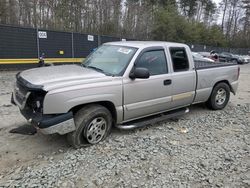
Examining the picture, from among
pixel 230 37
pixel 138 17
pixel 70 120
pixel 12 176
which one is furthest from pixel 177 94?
pixel 230 37

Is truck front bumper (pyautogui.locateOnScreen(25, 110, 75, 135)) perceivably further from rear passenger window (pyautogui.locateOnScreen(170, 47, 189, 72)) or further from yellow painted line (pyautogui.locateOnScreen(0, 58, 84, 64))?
yellow painted line (pyautogui.locateOnScreen(0, 58, 84, 64))

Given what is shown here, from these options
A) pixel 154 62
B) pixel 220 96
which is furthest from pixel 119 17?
pixel 154 62

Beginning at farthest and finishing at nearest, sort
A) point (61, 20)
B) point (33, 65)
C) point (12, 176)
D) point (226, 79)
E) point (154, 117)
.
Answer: point (61, 20) → point (33, 65) → point (226, 79) → point (154, 117) → point (12, 176)

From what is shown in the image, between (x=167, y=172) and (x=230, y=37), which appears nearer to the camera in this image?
(x=167, y=172)

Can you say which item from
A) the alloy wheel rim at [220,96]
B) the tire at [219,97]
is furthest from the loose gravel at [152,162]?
the alloy wheel rim at [220,96]

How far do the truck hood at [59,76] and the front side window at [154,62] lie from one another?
880 mm

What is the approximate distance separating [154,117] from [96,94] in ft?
5.64

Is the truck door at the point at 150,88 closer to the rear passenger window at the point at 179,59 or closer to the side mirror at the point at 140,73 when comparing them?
the side mirror at the point at 140,73

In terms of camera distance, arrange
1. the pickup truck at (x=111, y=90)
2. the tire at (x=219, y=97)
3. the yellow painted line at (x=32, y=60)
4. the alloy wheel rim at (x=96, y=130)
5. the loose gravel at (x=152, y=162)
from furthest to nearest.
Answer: the yellow painted line at (x=32, y=60)
the tire at (x=219, y=97)
the alloy wheel rim at (x=96, y=130)
the pickup truck at (x=111, y=90)
the loose gravel at (x=152, y=162)

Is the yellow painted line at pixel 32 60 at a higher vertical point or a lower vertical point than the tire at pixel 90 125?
higher

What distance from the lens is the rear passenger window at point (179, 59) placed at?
543 cm

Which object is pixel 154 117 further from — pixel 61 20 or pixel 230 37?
pixel 230 37

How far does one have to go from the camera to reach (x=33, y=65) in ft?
46.2

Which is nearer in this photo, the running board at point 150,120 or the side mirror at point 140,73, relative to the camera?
the side mirror at point 140,73
